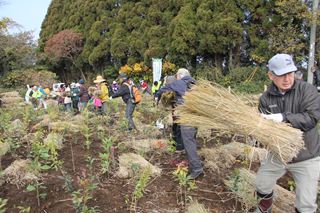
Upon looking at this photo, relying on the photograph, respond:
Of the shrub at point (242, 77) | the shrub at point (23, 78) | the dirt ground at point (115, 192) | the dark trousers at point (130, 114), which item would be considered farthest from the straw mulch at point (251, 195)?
the shrub at point (23, 78)

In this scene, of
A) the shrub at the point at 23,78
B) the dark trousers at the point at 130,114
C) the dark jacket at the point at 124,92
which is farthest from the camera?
the shrub at the point at 23,78

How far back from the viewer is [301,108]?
2.33m

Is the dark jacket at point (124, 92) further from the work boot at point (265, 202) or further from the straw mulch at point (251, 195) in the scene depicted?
the work boot at point (265, 202)

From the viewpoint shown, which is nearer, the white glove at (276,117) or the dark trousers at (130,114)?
the white glove at (276,117)

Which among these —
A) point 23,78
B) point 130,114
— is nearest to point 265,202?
point 130,114

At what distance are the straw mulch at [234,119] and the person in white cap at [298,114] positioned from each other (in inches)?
3.1

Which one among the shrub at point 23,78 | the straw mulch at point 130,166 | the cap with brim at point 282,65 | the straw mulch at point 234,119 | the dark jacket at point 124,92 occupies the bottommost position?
the shrub at point 23,78

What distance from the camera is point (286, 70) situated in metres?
2.28

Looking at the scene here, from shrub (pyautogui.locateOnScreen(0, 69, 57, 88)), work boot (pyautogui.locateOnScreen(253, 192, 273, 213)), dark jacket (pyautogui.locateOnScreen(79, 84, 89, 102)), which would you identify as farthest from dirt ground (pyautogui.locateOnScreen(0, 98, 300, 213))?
shrub (pyautogui.locateOnScreen(0, 69, 57, 88))

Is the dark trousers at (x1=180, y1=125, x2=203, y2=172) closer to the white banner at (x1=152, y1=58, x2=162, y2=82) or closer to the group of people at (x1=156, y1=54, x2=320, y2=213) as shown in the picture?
the group of people at (x1=156, y1=54, x2=320, y2=213)

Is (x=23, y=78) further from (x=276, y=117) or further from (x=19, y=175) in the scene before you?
(x=276, y=117)

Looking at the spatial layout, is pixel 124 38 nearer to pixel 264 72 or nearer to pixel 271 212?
pixel 264 72

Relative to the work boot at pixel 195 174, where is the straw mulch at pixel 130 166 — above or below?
above

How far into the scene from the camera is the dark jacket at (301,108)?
7.42ft
